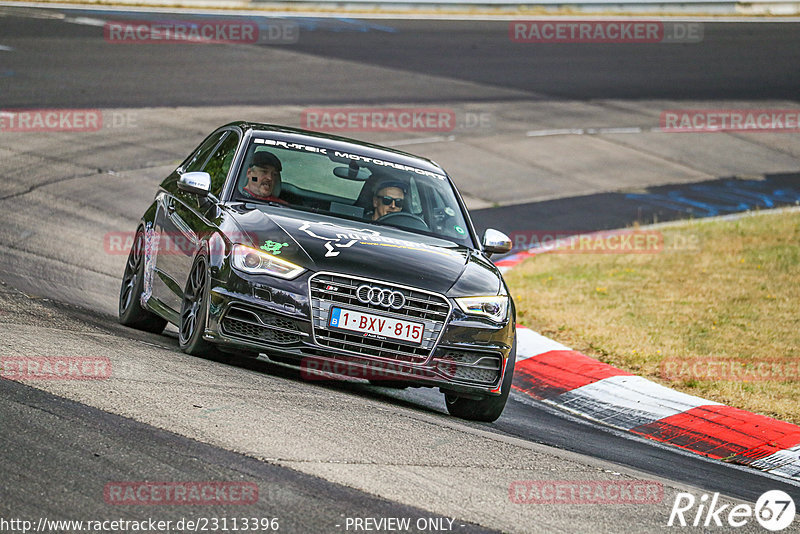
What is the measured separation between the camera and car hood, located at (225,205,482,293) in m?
6.98

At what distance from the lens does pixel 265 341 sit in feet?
22.8

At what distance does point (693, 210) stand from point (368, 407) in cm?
1212

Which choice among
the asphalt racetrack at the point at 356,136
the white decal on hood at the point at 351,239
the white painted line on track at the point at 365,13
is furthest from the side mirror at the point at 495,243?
the white painted line on track at the point at 365,13

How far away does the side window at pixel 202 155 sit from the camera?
9.03 metres

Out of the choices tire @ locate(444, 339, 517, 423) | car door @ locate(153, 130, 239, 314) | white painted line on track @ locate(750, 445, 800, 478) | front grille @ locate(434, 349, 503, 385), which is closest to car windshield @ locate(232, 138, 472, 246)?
car door @ locate(153, 130, 239, 314)

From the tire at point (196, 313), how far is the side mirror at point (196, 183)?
1.80 feet

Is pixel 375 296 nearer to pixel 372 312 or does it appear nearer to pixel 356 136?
pixel 372 312

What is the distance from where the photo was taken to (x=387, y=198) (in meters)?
8.28

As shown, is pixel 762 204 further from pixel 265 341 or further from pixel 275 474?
pixel 275 474

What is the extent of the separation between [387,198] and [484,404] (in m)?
1.66

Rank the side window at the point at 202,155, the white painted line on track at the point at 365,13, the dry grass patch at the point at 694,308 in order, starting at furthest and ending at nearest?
the white painted line on track at the point at 365,13 → the dry grass patch at the point at 694,308 → the side window at the point at 202,155

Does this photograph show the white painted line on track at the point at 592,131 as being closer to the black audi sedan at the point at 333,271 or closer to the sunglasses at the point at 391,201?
the black audi sedan at the point at 333,271

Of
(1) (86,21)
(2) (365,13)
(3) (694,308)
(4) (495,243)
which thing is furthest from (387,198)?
(2) (365,13)

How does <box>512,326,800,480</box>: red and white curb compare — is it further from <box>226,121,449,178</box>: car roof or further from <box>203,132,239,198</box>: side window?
<box>203,132,239,198</box>: side window
